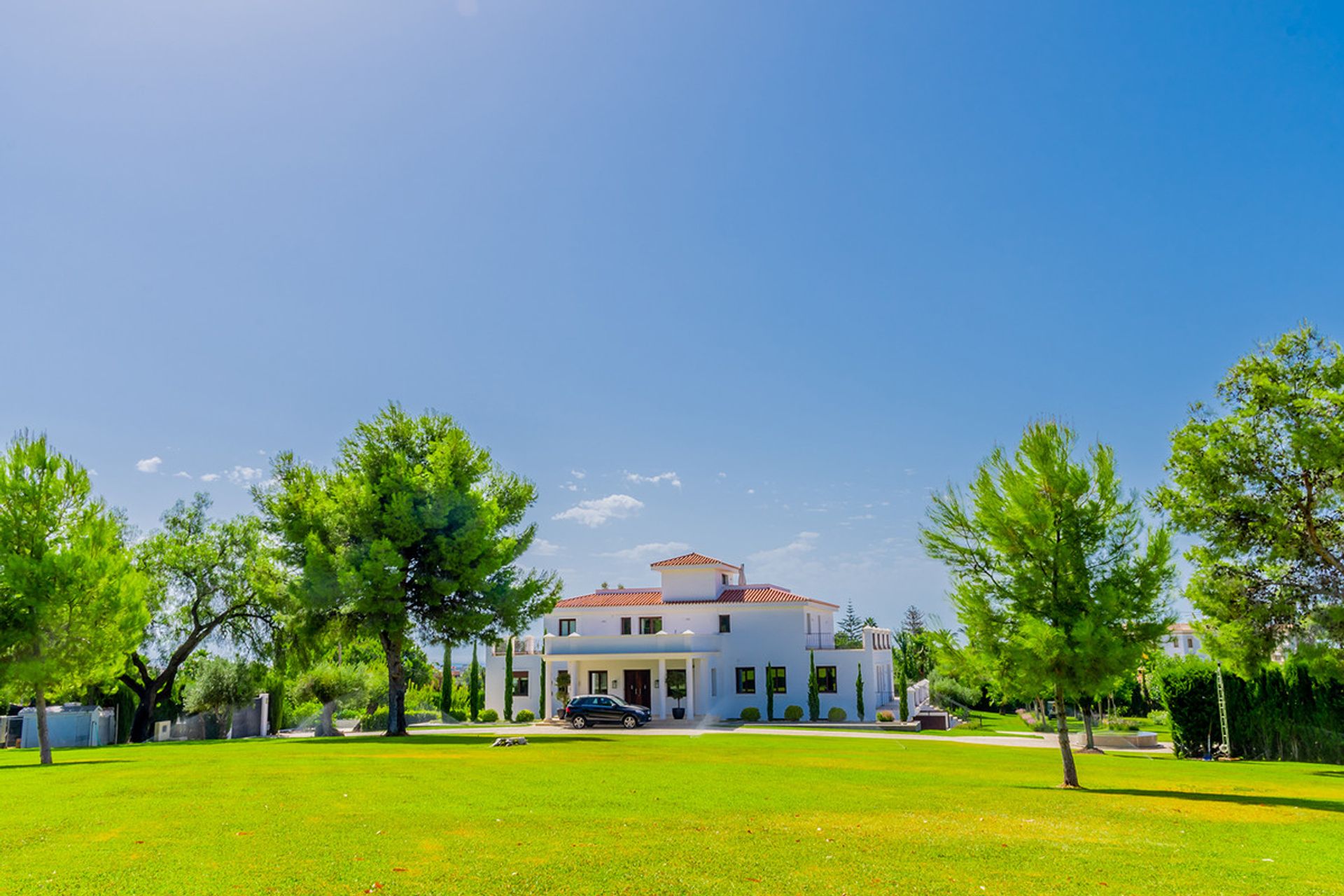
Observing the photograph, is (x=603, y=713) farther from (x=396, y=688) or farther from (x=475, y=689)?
(x=475, y=689)

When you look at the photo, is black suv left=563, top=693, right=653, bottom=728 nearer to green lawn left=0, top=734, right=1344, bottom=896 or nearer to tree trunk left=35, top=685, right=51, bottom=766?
green lawn left=0, top=734, right=1344, bottom=896

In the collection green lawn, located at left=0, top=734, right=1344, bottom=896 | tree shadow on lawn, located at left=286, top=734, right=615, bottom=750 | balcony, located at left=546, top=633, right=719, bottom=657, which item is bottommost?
tree shadow on lawn, located at left=286, top=734, right=615, bottom=750

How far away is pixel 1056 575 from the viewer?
54.4 feet

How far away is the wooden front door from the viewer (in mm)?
49250

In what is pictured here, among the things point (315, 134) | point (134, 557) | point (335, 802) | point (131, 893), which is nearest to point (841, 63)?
point (315, 134)

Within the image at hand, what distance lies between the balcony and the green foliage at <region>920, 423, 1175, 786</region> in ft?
104

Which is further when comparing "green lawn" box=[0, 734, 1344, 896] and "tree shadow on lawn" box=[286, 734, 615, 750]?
"tree shadow on lawn" box=[286, 734, 615, 750]

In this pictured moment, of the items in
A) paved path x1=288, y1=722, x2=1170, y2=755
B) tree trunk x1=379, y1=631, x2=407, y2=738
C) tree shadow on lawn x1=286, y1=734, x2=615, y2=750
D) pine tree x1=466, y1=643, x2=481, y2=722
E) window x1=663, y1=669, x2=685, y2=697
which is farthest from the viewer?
pine tree x1=466, y1=643, x2=481, y2=722

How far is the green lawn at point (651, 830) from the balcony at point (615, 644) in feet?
90.3

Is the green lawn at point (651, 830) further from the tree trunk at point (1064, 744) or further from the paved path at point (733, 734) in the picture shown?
the paved path at point (733, 734)

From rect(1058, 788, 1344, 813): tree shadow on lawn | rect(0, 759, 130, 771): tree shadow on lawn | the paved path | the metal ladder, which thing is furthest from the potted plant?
rect(1058, 788, 1344, 813): tree shadow on lawn

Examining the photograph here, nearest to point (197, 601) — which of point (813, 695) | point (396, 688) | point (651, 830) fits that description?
point (396, 688)

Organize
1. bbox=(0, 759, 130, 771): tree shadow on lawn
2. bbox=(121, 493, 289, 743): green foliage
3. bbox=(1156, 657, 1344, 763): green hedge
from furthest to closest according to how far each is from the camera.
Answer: bbox=(121, 493, 289, 743): green foliage
bbox=(1156, 657, 1344, 763): green hedge
bbox=(0, 759, 130, 771): tree shadow on lawn

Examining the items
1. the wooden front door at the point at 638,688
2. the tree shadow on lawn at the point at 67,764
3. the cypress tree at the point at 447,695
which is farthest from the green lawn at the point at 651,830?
the cypress tree at the point at 447,695
